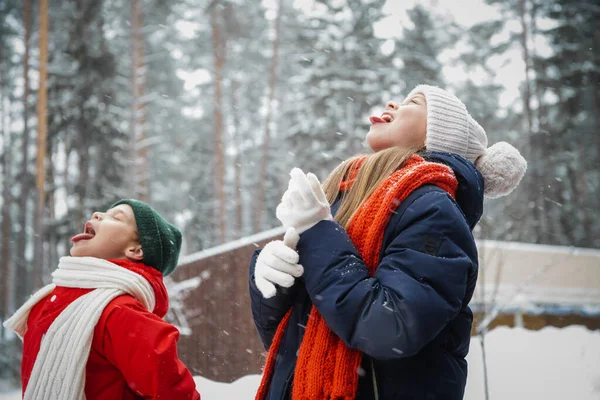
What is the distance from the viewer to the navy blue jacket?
146cm

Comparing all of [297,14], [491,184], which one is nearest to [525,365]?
[491,184]

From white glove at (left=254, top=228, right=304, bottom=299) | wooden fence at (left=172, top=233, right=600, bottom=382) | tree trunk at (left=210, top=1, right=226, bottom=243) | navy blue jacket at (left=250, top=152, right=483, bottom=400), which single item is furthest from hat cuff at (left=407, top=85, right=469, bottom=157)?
tree trunk at (left=210, top=1, right=226, bottom=243)

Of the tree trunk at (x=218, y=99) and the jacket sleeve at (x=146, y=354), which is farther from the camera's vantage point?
the tree trunk at (x=218, y=99)

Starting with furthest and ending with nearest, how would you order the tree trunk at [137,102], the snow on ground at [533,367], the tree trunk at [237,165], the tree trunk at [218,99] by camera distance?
the tree trunk at [237,165], the tree trunk at [218,99], the tree trunk at [137,102], the snow on ground at [533,367]

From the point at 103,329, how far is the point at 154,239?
0.60m

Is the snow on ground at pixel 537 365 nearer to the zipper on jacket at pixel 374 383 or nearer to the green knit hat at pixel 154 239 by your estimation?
the green knit hat at pixel 154 239

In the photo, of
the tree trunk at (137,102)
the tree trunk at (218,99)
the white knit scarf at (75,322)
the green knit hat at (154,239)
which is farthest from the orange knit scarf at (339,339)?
the tree trunk at (218,99)

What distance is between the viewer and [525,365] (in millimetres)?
8977

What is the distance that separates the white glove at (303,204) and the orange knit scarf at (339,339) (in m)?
0.17

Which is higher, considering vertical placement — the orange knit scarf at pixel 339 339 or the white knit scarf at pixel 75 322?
the orange knit scarf at pixel 339 339

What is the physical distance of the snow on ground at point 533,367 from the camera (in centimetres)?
768

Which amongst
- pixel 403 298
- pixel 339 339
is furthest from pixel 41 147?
pixel 403 298

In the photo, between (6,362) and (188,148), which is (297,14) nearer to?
(188,148)

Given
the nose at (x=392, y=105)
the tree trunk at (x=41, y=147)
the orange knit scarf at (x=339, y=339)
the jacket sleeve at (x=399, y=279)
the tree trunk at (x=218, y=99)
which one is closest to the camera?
the jacket sleeve at (x=399, y=279)
